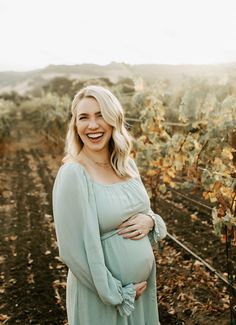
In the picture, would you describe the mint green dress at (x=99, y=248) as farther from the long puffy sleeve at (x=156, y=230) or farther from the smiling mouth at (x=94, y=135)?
the smiling mouth at (x=94, y=135)

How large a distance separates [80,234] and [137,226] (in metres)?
0.34

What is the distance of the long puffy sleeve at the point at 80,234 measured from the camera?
1852mm

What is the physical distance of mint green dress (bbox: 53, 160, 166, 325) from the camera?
6.08 ft

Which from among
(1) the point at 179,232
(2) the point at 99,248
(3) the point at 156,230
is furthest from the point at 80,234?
(1) the point at 179,232

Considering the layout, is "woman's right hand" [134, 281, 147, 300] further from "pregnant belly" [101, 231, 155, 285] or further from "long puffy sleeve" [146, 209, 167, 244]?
"long puffy sleeve" [146, 209, 167, 244]

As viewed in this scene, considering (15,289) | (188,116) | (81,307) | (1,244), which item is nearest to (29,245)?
(1,244)

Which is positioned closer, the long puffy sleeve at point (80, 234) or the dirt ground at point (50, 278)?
the long puffy sleeve at point (80, 234)

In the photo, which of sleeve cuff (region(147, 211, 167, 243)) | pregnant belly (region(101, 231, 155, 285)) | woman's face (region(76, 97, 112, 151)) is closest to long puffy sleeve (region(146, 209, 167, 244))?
sleeve cuff (region(147, 211, 167, 243))

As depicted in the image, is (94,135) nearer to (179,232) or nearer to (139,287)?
(139,287)

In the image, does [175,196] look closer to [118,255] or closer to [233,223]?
[233,223]

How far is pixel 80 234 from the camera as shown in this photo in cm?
188

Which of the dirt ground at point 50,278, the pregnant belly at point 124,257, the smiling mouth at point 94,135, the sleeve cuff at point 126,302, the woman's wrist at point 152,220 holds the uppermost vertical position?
the smiling mouth at point 94,135

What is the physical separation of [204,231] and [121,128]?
4.61 meters

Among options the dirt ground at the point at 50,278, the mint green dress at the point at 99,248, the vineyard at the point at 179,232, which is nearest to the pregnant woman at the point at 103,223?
the mint green dress at the point at 99,248
